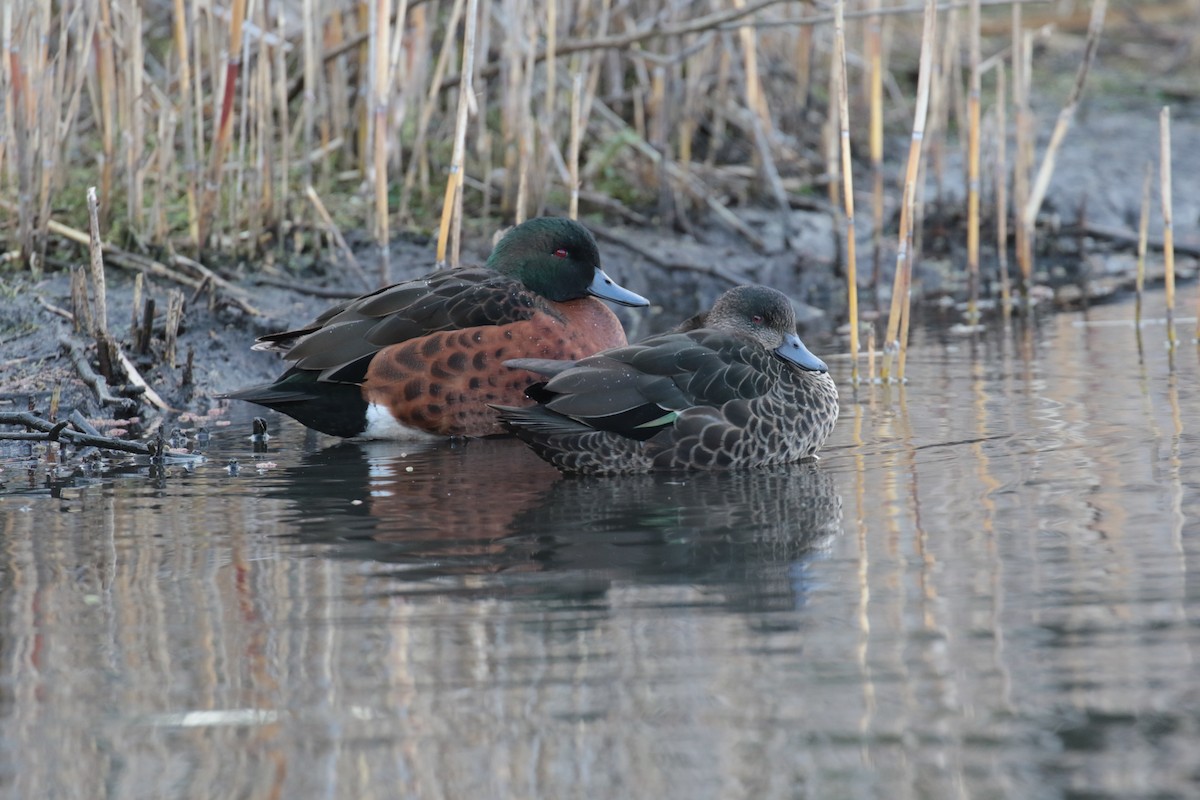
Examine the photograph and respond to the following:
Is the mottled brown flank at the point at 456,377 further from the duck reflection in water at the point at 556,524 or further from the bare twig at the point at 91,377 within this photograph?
the bare twig at the point at 91,377

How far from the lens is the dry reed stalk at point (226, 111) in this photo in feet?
27.1

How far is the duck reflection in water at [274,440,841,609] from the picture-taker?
4434 millimetres

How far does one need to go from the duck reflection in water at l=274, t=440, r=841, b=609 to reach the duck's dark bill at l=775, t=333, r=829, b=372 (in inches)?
17.8

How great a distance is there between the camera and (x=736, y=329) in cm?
650

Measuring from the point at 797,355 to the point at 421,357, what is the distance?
5.12 feet

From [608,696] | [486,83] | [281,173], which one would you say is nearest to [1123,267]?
[486,83]

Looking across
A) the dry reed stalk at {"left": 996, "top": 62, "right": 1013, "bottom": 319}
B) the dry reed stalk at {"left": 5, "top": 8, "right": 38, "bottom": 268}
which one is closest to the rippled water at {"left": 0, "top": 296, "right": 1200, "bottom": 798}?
the dry reed stalk at {"left": 5, "top": 8, "right": 38, "bottom": 268}

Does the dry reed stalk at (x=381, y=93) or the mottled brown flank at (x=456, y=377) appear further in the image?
the dry reed stalk at (x=381, y=93)

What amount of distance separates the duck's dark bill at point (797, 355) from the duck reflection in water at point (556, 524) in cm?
45

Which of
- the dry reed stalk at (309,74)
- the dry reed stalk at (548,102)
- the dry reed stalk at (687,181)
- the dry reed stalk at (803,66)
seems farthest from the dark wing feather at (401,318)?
the dry reed stalk at (803,66)

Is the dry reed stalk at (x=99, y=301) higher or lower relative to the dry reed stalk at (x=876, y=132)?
lower

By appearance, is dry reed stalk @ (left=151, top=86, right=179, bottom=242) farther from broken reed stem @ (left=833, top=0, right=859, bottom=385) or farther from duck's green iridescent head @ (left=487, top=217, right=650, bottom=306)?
broken reed stem @ (left=833, top=0, right=859, bottom=385)

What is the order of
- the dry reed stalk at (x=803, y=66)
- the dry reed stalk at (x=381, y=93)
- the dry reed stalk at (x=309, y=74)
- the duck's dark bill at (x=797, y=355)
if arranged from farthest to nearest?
the dry reed stalk at (x=803, y=66) < the dry reed stalk at (x=309, y=74) < the dry reed stalk at (x=381, y=93) < the duck's dark bill at (x=797, y=355)

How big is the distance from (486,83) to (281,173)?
1.89 metres
